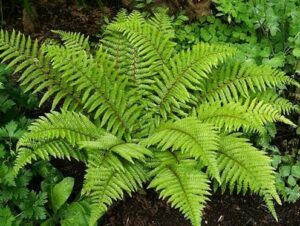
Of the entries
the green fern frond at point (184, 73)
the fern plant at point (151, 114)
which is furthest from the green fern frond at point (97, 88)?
the green fern frond at point (184, 73)

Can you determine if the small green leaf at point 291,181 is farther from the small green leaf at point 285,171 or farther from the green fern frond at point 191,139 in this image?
the green fern frond at point 191,139

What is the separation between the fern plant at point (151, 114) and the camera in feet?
11.4

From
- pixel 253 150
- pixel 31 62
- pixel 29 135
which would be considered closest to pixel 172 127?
pixel 253 150

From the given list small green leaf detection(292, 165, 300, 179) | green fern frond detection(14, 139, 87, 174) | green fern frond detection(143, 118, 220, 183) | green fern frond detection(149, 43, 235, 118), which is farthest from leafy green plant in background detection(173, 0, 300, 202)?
green fern frond detection(14, 139, 87, 174)

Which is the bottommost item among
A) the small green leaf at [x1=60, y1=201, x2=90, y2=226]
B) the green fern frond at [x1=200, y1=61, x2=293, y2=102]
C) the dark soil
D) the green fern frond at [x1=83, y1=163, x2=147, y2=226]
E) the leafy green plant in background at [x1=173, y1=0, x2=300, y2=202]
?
the dark soil

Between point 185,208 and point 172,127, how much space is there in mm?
671

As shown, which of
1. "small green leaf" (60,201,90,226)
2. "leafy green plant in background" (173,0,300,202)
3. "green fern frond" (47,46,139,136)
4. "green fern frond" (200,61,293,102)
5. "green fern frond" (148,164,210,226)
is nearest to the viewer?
"green fern frond" (148,164,210,226)

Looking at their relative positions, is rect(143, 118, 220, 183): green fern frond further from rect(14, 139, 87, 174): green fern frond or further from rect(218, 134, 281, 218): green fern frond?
rect(14, 139, 87, 174): green fern frond

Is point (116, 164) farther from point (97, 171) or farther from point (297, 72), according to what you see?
point (297, 72)

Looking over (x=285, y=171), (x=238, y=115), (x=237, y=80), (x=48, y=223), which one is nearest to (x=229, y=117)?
(x=238, y=115)

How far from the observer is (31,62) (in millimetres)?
4027

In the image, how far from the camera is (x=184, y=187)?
344 cm

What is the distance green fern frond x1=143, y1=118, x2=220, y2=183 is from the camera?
3342 mm

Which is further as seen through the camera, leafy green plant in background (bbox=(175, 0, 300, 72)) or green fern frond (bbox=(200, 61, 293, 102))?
leafy green plant in background (bbox=(175, 0, 300, 72))
